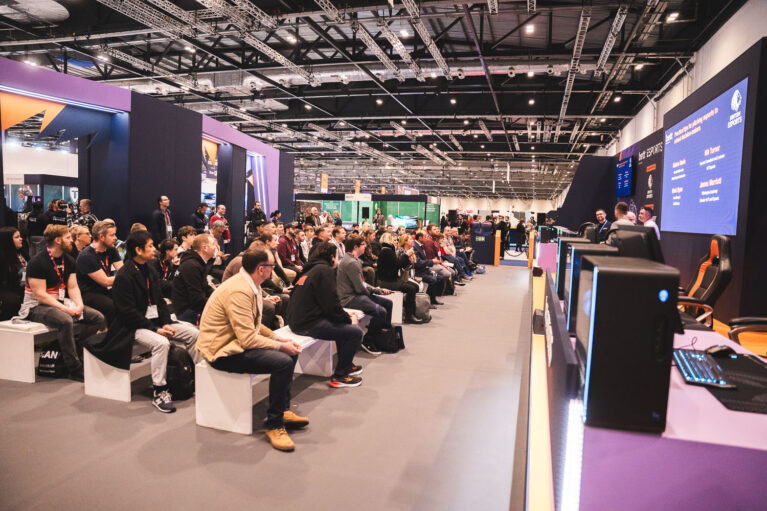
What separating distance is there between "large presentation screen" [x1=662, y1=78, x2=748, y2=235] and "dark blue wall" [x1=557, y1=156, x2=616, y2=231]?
511 centimetres

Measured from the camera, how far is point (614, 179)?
42.3ft

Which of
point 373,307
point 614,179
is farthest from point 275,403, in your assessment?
point 614,179

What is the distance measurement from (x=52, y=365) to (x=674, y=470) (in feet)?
15.1

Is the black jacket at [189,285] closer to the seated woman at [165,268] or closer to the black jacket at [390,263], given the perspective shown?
the seated woman at [165,268]

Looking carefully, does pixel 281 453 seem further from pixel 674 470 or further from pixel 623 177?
pixel 623 177

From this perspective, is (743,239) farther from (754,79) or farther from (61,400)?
(61,400)

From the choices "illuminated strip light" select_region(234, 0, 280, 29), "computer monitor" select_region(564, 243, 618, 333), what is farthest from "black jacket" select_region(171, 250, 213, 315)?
"illuminated strip light" select_region(234, 0, 280, 29)

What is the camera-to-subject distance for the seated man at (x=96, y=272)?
4.32 meters

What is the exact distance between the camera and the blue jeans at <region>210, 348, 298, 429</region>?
9.92 feet

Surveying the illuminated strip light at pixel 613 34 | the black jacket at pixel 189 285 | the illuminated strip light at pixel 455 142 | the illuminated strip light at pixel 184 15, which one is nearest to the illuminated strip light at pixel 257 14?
the illuminated strip light at pixel 184 15

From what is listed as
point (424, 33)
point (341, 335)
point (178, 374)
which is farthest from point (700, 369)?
point (424, 33)

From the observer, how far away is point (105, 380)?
3.59 m

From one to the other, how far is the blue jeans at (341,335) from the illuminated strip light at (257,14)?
5.33 m

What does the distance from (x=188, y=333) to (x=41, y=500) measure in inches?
64.2
